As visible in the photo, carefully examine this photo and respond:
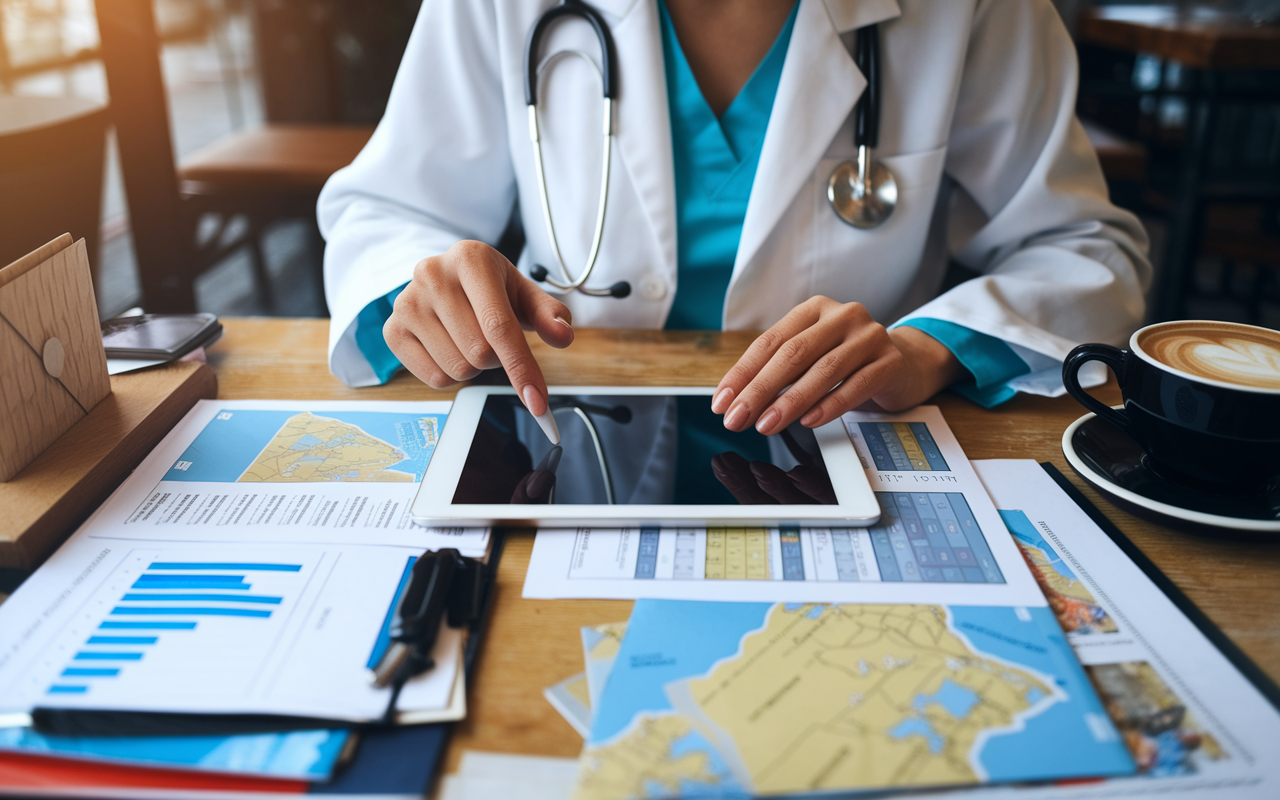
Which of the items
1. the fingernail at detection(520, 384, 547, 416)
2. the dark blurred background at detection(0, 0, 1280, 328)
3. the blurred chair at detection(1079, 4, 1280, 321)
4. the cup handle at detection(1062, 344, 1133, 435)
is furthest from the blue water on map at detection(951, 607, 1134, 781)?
the blurred chair at detection(1079, 4, 1280, 321)

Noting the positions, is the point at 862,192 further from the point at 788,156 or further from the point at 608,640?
the point at 608,640

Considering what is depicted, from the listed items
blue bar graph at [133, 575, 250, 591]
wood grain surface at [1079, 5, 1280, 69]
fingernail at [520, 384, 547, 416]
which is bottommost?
blue bar graph at [133, 575, 250, 591]

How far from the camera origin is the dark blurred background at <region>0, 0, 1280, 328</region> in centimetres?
146

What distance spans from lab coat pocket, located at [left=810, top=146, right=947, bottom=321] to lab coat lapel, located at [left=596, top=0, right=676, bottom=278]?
0.52ft

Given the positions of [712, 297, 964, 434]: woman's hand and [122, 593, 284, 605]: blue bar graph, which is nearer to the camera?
Answer: [122, 593, 284, 605]: blue bar graph

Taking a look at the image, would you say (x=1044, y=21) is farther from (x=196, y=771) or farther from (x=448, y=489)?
(x=196, y=771)

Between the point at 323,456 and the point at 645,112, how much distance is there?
0.48 m

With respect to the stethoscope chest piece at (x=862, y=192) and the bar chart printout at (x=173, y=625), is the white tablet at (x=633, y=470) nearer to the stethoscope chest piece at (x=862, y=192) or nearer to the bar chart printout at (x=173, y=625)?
the bar chart printout at (x=173, y=625)

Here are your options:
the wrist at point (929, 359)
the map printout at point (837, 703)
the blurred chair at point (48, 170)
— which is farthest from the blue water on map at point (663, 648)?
the blurred chair at point (48, 170)

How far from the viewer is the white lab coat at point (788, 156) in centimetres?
84

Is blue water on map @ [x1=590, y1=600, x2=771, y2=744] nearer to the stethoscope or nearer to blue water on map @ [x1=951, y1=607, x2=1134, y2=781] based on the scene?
blue water on map @ [x1=951, y1=607, x2=1134, y2=781]

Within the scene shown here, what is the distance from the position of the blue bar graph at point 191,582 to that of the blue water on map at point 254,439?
0.12 metres

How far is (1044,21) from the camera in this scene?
0.86 metres

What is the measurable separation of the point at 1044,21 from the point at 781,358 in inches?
21.2
